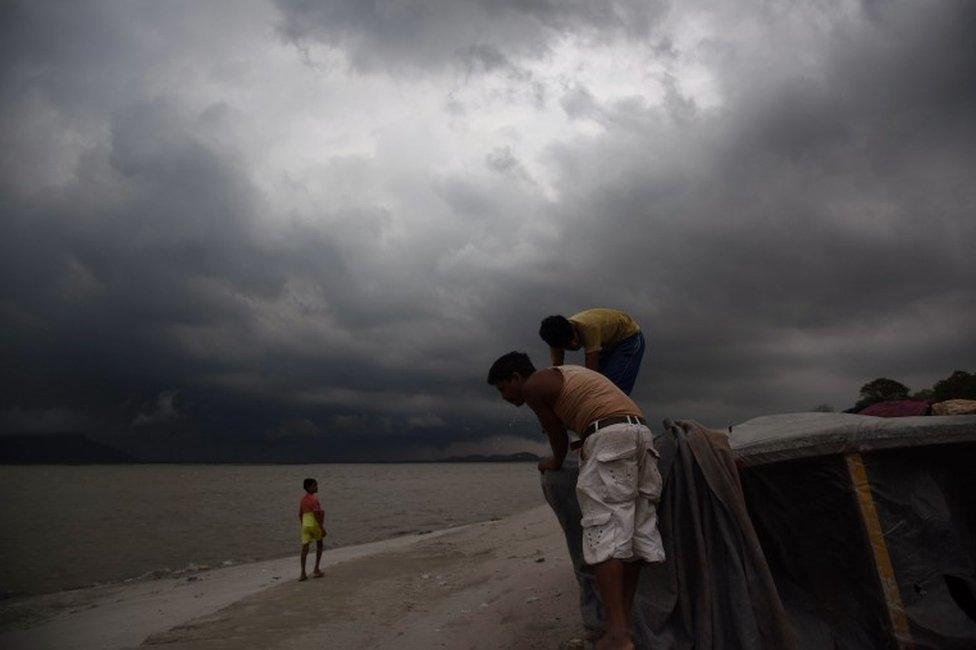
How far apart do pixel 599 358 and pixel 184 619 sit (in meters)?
7.45

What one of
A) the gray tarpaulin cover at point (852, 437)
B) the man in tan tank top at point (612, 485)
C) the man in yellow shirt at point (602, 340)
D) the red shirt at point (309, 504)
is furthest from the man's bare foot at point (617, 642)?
the red shirt at point (309, 504)

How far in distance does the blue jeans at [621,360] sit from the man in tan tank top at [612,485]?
1517 millimetres

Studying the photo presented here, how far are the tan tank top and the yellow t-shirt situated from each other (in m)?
1.08

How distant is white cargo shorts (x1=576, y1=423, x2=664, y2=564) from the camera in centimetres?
295

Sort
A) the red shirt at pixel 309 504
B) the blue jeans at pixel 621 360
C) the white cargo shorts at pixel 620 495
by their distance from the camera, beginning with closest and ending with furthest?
the white cargo shorts at pixel 620 495
the blue jeans at pixel 621 360
the red shirt at pixel 309 504

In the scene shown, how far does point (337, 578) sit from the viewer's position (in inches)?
415

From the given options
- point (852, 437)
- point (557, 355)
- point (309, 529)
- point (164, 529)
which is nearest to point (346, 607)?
point (309, 529)

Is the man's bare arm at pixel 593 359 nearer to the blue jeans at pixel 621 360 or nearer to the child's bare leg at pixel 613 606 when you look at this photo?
the blue jeans at pixel 621 360

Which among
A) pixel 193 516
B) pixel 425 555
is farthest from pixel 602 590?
pixel 193 516

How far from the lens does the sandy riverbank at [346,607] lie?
5.53 meters

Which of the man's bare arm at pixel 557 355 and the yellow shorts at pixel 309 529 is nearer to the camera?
the man's bare arm at pixel 557 355

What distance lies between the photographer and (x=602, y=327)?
181 inches

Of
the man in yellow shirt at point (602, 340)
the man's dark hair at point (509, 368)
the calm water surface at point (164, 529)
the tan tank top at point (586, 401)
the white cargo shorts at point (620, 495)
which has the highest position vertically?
the man in yellow shirt at point (602, 340)

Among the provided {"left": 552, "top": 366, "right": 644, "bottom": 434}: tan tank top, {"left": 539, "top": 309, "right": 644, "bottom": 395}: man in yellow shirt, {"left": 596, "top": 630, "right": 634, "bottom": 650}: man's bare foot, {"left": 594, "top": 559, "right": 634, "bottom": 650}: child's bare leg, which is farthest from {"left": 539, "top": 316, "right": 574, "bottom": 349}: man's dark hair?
{"left": 596, "top": 630, "right": 634, "bottom": 650}: man's bare foot
